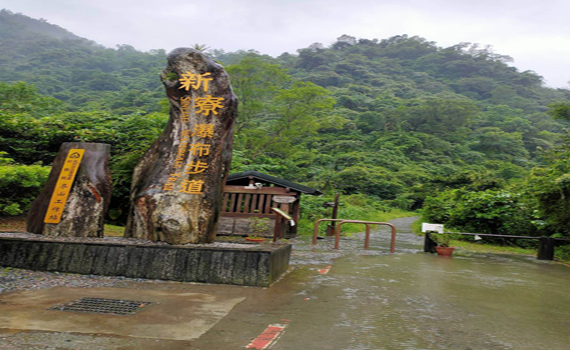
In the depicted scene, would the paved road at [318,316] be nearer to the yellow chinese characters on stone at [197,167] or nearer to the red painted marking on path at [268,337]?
the red painted marking on path at [268,337]

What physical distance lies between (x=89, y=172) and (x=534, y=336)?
22.1ft

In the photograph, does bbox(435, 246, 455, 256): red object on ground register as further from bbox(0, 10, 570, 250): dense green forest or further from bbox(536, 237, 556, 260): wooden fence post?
bbox(0, 10, 570, 250): dense green forest

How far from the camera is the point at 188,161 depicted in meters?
7.75

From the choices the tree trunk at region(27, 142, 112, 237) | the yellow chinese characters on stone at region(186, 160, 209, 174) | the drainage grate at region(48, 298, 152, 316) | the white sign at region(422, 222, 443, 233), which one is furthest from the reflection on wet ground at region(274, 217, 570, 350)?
the tree trunk at region(27, 142, 112, 237)

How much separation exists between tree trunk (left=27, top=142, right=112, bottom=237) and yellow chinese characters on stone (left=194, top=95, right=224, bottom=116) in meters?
1.87

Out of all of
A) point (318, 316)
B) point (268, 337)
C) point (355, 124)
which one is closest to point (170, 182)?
point (318, 316)

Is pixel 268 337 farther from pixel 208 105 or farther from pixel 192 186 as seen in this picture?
pixel 208 105

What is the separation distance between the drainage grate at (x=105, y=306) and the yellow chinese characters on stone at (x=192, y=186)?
283cm

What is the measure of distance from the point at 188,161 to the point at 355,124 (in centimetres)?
3813

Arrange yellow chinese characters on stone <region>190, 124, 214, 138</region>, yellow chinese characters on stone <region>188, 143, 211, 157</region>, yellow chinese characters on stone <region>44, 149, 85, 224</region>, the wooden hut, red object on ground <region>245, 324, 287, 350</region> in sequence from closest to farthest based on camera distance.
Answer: red object on ground <region>245, 324, 287, 350</region>
yellow chinese characters on stone <region>44, 149, 85, 224</region>
yellow chinese characters on stone <region>188, 143, 211, 157</region>
yellow chinese characters on stone <region>190, 124, 214, 138</region>
the wooden hut

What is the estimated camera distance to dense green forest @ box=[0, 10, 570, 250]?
500 inches

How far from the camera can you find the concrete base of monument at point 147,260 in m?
6.08

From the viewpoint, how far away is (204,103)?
7988 millimetres

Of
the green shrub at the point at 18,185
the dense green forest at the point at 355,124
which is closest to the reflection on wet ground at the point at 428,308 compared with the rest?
the dense green forest at the point at 355,124
